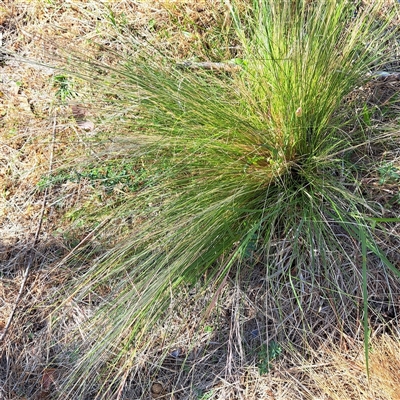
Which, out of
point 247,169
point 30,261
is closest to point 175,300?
point 247,169

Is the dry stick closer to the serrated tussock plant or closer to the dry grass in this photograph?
the dry grass

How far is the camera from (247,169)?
1.71m

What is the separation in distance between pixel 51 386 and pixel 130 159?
0.97 meters

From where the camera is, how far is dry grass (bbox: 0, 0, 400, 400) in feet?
5.64

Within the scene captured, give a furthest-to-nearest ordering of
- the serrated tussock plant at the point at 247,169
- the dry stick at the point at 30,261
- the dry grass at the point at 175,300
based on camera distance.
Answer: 1. the dry stick at the point at 30,261
2. the dry grass at the point at 175,300
3. the serrated tussock plant at the point at 247,169

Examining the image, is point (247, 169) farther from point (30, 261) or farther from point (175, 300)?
point (30, 261)

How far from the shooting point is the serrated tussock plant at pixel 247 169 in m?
1.62

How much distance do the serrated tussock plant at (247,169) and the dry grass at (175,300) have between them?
0.35 ft

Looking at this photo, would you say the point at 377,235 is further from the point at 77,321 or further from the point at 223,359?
the point at 77,321

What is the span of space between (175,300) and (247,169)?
1.83 feet

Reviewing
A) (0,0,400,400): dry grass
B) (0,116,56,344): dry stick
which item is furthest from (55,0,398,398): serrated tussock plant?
(0,116,56,344): dry stick

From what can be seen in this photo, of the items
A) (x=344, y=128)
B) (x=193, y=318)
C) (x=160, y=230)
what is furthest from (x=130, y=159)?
(x=344, y=128)

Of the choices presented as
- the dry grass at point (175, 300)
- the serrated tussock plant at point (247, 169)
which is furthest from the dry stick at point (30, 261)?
the serrated tussock plant at point (247, 169)

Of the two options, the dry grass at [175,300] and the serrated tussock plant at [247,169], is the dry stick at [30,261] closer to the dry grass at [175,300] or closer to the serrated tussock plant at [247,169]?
the dry grass at [175,300]
